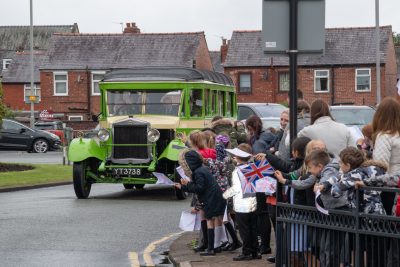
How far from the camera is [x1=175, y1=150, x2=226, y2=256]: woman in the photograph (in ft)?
38.8

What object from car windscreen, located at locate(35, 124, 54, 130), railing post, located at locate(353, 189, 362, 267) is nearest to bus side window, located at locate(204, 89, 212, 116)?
railing post, located at locate(353, 189, 362, 267)

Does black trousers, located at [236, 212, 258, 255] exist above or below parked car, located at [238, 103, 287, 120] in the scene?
below

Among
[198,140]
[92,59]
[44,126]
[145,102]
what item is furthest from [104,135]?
[92,59]

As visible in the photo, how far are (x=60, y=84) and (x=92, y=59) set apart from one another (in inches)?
116

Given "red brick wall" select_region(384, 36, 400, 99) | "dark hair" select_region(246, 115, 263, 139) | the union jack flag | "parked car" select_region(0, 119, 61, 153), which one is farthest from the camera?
"red brick wall" select_region(384, 36, 400, 99)

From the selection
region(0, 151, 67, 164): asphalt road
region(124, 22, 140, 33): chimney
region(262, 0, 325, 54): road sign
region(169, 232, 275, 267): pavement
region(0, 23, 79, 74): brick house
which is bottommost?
region(0, 151, 67, 164): asphalt road

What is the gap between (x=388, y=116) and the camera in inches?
386

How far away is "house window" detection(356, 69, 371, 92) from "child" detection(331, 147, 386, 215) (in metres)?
57.2

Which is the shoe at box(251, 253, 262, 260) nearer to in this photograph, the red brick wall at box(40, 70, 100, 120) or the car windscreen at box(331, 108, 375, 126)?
the car windscreen at box(331, 108, 375, 126)

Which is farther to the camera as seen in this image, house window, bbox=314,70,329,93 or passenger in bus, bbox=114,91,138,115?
house window, bbox=314,70,329,93

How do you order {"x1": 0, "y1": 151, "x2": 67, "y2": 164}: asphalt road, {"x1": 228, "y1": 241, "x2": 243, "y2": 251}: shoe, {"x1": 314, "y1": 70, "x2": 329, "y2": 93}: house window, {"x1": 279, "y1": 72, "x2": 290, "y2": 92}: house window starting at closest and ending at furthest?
{"x1": 228, "y1": 241, "x2": 243, "y2": 251}: shoe → {"x1": 0, "y1": 151, "x2": 67, "y2": 164}: asphalt road → {"x1": 314, "y1": 70, "x2": 329, "y2": 93}: house window → {"x1": 279, "y1": 72, "x2": 290, "y2": 92}: house window

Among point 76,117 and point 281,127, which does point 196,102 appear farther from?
point 76,117

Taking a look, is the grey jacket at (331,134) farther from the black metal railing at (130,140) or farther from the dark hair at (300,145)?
the black metal railing at (130,140)

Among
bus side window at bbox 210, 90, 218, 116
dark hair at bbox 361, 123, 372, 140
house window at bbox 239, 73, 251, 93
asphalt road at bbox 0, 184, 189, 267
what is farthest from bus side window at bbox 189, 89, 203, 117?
house window at bbox 239, 73, 251, 93
